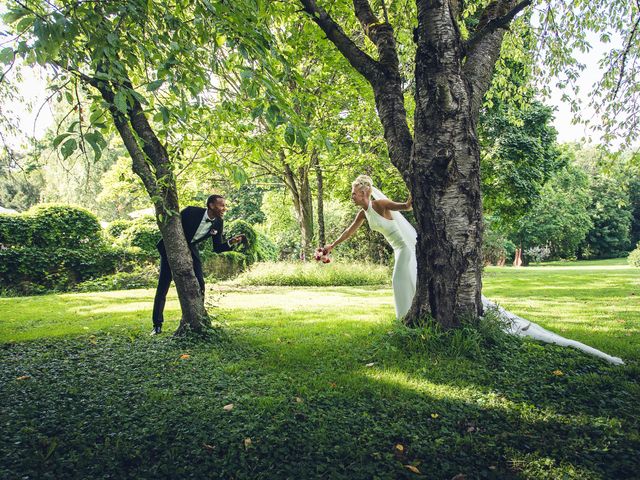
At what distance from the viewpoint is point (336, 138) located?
578 inches

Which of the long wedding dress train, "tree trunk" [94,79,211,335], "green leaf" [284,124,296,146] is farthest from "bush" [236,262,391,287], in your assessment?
"green leaf" [284,124,296,146]

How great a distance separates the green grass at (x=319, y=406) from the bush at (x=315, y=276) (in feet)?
30.2

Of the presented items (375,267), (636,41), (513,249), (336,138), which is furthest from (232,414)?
(513,249)

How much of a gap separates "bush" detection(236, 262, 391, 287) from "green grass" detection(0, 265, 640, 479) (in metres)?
9.20

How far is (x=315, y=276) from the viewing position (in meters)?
15.1

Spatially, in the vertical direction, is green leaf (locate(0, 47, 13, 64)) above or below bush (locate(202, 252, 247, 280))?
above

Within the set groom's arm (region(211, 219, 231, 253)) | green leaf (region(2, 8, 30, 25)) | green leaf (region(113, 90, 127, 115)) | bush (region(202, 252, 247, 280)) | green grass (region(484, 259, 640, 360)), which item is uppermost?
green leaf (region(2, 8, 30, 25))

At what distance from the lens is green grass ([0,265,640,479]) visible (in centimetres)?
242

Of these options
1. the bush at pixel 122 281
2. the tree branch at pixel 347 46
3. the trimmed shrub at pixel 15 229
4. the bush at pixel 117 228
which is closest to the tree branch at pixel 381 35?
the tree branch at pixel 347 46

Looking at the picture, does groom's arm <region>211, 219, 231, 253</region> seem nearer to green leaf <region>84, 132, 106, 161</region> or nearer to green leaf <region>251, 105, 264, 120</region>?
green leaf <region>251, 105, 264, 120</region>

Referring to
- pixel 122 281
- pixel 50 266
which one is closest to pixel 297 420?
pixel 122 281

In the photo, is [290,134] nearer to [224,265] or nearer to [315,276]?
[315,276]

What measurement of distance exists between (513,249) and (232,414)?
40.4 metres

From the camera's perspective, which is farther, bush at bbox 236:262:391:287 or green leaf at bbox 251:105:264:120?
bush at bbox 236:262:391:287
